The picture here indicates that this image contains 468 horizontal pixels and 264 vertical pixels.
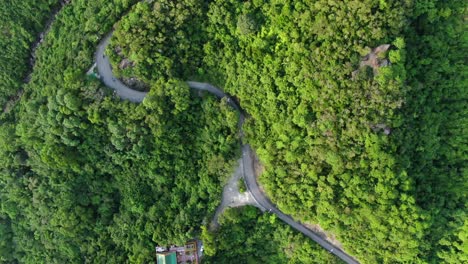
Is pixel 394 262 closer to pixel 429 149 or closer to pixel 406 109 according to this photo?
pixel 429 149

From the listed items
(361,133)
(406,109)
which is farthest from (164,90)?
(406,109)

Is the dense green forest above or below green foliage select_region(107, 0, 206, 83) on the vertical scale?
below

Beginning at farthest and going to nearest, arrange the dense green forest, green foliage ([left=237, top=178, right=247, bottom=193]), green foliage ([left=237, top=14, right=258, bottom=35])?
green foliage ([left=237, top=178, right=247, bottom=193]) → green foliage ([left=237, top=14, right=258, bottom=35]) → the dense green forest

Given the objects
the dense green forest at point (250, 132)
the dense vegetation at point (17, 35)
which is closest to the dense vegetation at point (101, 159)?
the dense green forest at point (250, 132)

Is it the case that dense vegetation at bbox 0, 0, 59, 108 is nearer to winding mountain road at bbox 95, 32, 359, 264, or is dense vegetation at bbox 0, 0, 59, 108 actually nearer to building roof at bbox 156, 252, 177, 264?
winding mountain road at bbox 95, 32, 359, 264

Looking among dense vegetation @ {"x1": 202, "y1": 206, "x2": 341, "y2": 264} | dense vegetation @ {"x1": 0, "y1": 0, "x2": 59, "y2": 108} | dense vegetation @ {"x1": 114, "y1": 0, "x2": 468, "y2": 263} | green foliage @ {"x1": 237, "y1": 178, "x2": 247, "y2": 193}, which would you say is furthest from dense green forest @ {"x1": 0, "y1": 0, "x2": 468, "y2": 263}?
dense vegetation @ {"x1": 0, "y1": 0, "x2": 59, "y2": 108}

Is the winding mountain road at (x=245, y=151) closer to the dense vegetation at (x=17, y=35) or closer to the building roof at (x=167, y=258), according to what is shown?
the building roof at (x=167, y=258)

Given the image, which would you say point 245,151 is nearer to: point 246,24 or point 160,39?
point 246,24
